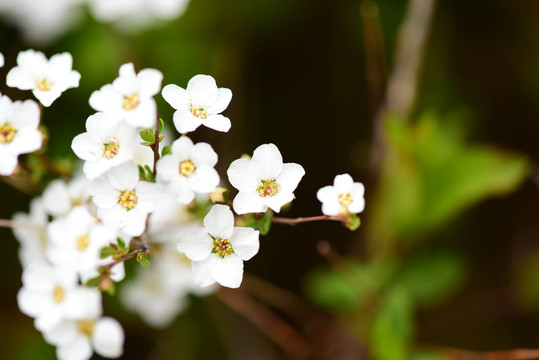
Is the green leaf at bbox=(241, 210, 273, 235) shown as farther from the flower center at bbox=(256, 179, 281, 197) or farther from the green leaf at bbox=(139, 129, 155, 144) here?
the green leaf at bbox=(139, 129, 155, 144)

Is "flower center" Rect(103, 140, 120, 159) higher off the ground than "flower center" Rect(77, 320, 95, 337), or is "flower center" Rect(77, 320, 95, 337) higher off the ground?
"flower center" Rect(103, 140, 120, 159)

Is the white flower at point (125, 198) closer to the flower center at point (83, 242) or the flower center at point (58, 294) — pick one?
the flower center at point (83, 242)

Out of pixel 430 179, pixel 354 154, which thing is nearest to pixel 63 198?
pixel 430 179

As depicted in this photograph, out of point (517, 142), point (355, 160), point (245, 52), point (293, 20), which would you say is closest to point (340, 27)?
point (293, 20)

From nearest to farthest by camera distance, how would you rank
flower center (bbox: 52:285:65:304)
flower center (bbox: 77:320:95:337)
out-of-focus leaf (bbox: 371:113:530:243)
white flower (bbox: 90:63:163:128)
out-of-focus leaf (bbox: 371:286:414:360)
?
white flower (bbox: 90:63:163:128) < flower center (bbox: 52:285:65:304) < flower center (bbox: 77:320:95:337) < out-of-focus leaf (bbox: 371:286:414:360) < out-of-focus leaf (bbox: 371:113:530:243)

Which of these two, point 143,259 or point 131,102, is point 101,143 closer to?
point 131,102

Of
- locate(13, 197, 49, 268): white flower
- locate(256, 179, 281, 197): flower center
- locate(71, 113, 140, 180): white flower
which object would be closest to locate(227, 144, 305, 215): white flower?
locate(256, 179, 281, 197): flower center
